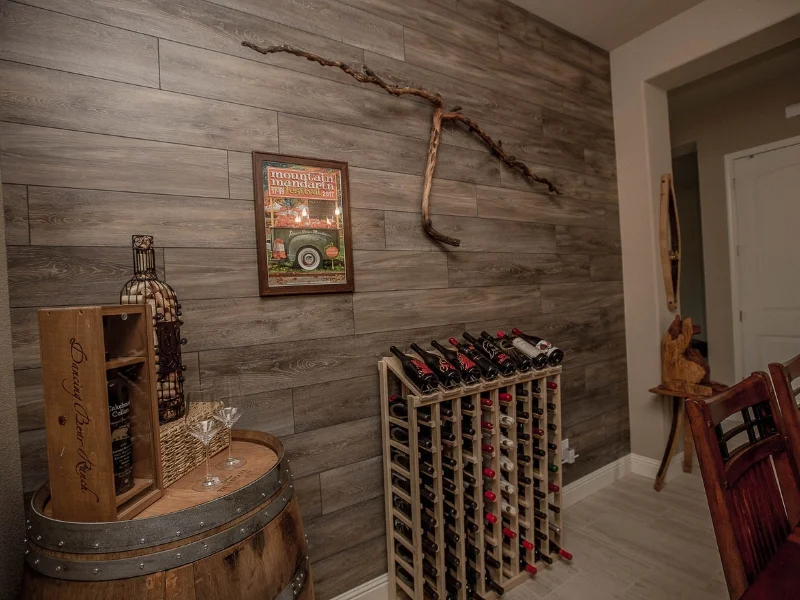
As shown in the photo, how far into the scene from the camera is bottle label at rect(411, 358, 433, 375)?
1.63 metres

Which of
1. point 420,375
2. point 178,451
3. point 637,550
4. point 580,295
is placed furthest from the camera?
point 580,295

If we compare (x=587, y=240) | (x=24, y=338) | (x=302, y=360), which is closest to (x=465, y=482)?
(x=302, y=360)

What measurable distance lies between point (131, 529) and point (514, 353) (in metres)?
1.56

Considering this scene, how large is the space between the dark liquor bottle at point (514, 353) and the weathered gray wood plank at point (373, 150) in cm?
82

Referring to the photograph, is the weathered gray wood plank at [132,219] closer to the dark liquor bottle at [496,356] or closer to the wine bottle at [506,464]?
the dark liquor bottle at [496,356]

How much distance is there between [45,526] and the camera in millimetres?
851

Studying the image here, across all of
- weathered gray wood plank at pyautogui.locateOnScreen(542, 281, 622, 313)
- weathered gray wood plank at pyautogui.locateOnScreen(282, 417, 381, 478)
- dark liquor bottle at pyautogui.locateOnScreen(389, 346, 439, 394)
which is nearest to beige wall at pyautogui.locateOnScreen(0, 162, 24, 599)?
weathered gray wood plank at pyautogui.locateOnScreen(282, 417, 381, 478)

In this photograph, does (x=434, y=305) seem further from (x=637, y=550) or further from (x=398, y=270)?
(x=637, y=550)

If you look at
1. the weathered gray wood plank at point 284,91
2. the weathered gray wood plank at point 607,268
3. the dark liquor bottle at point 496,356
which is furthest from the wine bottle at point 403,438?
the weathered gray wood plank at point 607,268

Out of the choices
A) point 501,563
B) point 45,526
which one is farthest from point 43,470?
point 501,563

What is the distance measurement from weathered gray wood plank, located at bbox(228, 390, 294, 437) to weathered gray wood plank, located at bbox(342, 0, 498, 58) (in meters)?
1.65

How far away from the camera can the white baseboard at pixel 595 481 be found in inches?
102

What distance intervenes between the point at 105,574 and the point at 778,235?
15.8 ft

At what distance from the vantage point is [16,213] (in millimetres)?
1199
